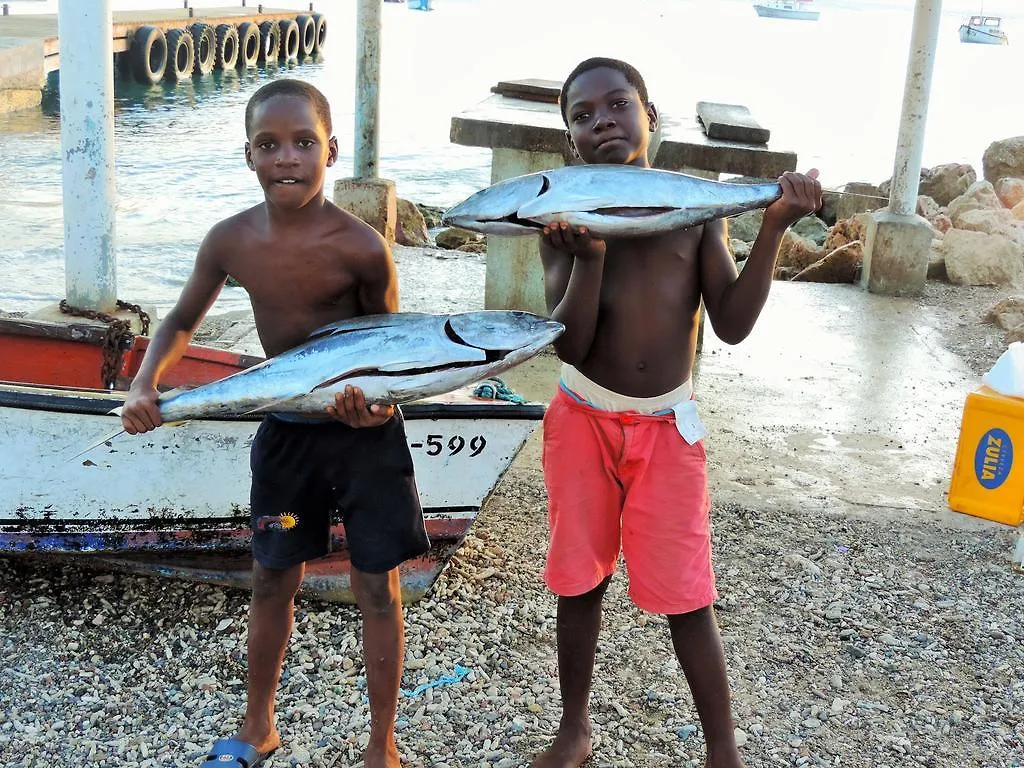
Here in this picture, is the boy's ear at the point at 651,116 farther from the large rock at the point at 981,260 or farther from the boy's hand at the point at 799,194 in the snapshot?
the large rock at the point at 981,260

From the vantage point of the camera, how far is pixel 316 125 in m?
2.60

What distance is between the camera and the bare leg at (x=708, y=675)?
2697 mm

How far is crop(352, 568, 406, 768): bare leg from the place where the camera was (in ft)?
8.99

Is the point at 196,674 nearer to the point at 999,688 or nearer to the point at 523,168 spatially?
the point at 999,688

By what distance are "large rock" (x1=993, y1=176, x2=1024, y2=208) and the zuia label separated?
40.3 feet

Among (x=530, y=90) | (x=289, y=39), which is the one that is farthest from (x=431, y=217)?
(x=289, y=39)

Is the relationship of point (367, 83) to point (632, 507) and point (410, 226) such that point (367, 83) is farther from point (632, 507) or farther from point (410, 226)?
point (632, 507)

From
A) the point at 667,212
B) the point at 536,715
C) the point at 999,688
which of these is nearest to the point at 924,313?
the point at 999,688

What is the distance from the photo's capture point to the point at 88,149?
504 cm

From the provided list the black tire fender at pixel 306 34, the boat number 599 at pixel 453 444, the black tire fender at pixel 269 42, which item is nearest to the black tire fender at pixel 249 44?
the black tire fender at pixel 269 42

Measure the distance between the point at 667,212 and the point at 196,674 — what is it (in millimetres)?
2291

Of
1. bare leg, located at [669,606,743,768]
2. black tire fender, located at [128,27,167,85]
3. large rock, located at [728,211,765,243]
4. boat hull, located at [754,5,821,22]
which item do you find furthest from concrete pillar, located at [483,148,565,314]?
boat hull, located at [754,5,821,22]

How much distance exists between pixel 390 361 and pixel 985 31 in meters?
107

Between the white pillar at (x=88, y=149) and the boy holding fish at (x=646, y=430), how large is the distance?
125 inches
